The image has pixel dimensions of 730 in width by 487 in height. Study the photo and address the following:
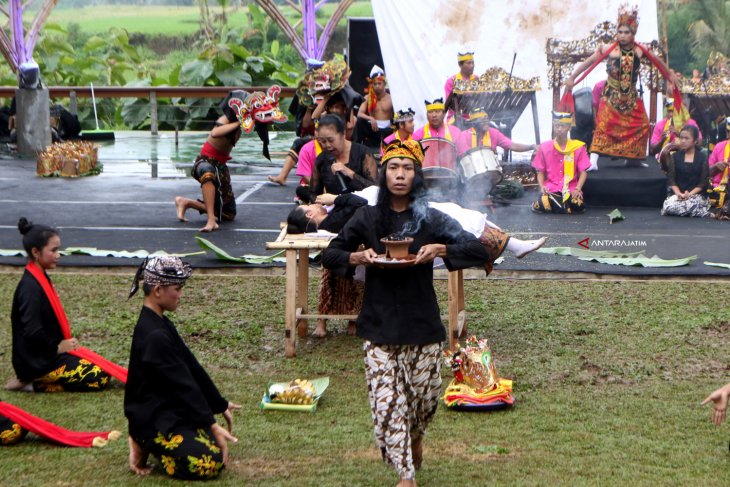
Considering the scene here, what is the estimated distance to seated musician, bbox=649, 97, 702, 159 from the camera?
1330 cm

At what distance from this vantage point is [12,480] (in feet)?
16.3

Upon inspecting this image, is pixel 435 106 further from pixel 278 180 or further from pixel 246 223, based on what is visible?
pixel 278 180

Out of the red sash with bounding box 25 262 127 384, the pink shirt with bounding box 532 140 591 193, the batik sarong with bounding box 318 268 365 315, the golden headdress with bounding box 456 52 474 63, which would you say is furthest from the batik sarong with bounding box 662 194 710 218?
the red sash with bounding box 25 262 127 384

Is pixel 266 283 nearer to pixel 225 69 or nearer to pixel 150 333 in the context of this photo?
pixel 150 333

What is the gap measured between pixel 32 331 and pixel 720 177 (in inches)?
349

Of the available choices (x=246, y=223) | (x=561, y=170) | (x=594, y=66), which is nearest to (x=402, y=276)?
(x=246, y=223)

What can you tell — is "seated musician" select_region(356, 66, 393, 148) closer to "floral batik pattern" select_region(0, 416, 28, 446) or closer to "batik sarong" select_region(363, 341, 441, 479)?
"floral batik pattern" select_region(0, 416, 28, 446)

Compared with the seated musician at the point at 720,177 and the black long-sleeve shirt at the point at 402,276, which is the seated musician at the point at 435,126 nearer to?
the seated musician at the point at 720,177

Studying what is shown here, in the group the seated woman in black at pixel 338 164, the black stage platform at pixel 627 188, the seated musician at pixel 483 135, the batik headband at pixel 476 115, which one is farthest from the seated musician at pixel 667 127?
the seated woman in black at pixel 338 164

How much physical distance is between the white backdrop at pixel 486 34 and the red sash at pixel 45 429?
9064mm

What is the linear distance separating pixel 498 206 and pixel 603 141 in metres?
1.95

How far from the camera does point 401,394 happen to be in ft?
15.9

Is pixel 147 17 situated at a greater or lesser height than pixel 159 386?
greater

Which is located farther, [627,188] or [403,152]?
[627,188]
